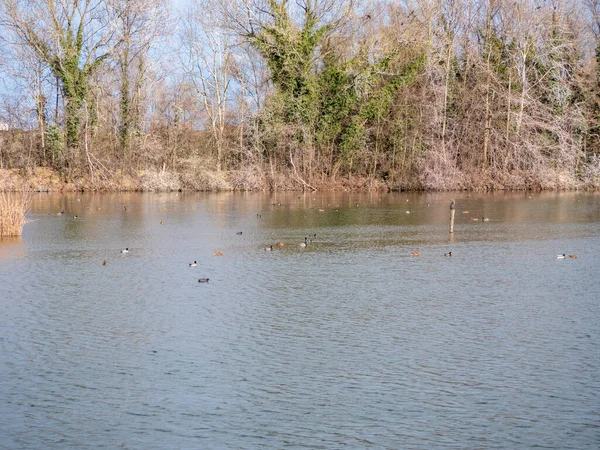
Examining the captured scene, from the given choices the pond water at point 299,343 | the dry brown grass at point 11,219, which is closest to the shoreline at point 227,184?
the dry brown grass at point 11,219

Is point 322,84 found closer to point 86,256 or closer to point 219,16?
point 219,16

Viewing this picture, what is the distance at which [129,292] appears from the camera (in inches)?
558

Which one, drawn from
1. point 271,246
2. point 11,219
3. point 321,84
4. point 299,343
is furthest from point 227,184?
point 299,343

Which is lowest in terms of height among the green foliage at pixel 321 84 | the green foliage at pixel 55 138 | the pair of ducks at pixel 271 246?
the pair of ducks at pixel 271 246

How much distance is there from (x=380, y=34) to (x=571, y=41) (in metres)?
12.2

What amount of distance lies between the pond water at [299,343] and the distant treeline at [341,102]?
24711 millimetres

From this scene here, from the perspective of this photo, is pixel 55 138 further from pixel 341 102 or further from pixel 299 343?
pixel 299 343

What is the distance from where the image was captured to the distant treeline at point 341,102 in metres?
45.2

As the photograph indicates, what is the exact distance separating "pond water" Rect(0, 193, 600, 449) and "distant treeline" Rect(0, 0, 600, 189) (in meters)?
24.7

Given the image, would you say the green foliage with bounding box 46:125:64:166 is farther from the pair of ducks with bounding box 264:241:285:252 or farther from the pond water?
the pair of ducks with bounding box 264:241:285:252

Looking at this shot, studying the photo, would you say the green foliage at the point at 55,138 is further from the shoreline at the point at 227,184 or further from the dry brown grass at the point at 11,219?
the dry brown grass at the point at 11,219

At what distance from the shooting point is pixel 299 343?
1070 cm

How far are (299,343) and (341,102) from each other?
123ft

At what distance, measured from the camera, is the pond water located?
7707 mm
